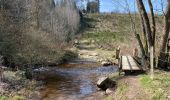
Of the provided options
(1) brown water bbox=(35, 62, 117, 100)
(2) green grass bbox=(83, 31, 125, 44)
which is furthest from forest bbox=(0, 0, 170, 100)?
(2) green grass bbox=(83, 31, 125, 44)

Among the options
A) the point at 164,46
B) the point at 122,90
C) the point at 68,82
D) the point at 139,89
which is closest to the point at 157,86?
the point at 139,89

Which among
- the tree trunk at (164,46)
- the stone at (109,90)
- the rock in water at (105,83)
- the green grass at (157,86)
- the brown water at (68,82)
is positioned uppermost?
the tree trunk at (164,46)

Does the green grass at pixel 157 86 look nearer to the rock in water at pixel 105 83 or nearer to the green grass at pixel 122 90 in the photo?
the green grass at pixel 122 90

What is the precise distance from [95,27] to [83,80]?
62132 mm

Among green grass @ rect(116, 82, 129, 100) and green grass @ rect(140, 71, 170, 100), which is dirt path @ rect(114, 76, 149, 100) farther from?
green grass @ rect(140, 71, 170, 100)

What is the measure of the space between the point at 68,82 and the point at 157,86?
929 cm

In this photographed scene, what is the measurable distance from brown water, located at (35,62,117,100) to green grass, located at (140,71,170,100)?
365 centimetres

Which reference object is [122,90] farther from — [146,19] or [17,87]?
[146,19]

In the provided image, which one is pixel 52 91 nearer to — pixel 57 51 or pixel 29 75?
pixel 29 75

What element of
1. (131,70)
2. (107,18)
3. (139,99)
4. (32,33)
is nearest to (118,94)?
(139,99)

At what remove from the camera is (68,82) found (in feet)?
80.7

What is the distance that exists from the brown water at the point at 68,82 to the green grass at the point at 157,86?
365 cm

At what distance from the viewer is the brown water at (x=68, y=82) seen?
20125 mm

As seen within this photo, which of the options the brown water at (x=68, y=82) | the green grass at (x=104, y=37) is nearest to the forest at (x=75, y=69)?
the brown water at (x=68, y=82)
